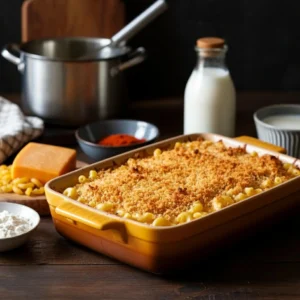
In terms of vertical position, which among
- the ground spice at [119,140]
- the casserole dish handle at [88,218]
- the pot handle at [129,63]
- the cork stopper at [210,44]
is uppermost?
the cork stopper at [210,44]

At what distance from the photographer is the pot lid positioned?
2.22m

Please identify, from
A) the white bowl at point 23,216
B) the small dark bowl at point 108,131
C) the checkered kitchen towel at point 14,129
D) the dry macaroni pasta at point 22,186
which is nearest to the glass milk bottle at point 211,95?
the small dark bowl at point 108,131

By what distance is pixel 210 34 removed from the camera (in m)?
2.39

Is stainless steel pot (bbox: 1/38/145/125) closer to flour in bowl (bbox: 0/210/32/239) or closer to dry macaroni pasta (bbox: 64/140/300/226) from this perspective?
dry macaroni pasta (bbox: 64/140/300/226)

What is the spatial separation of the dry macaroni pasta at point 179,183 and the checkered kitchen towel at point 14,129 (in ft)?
1.29

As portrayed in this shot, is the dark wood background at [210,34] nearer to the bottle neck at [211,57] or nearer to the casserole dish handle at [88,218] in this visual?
the bottle neck at [211,57]

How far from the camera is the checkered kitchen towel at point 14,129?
1.92m

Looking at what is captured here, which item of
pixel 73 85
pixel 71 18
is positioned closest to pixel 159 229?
pixel 73 85

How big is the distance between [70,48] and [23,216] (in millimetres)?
791

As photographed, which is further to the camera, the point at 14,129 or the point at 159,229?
the point at 14,129

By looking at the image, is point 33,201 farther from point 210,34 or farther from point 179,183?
point 210,34

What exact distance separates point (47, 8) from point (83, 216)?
3.58 feet

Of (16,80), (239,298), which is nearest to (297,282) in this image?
(239,298)

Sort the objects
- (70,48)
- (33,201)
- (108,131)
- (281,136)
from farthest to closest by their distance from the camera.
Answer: (70,48) → (108,131) → (281,136) → (33,201)
